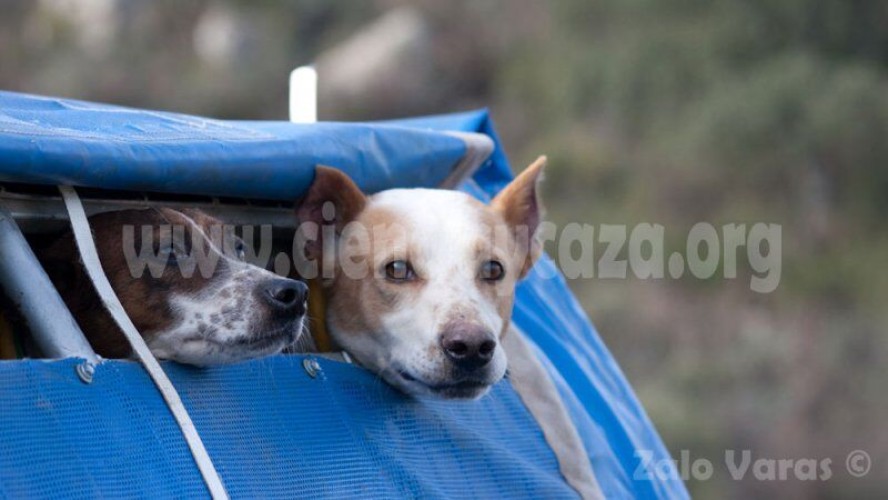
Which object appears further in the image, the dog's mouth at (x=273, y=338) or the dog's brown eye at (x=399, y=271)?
the dog's brown eye at (x=399, y=271)

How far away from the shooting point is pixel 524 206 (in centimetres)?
357

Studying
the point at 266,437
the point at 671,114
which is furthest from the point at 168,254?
the point at 671,114

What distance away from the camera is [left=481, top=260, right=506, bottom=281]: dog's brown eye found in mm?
3299

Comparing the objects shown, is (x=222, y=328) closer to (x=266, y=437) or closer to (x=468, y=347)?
(x=266, y=437)

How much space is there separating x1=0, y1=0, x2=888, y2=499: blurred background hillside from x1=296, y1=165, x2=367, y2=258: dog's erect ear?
23.5 feet

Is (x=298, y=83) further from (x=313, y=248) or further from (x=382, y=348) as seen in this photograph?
(x=382, y=348)

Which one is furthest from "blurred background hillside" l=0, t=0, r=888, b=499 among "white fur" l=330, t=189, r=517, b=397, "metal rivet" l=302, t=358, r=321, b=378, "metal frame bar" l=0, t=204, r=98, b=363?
"metal frame bar" l=0, t=204, r=98, b=363

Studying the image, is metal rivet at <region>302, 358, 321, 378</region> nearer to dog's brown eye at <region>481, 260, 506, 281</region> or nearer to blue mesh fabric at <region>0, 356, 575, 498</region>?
blue mesh fabric at <region>0, 356, 575, 498</region>

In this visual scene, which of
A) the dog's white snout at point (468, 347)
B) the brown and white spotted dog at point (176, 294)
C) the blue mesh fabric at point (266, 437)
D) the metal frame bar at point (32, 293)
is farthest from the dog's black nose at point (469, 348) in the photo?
the metal frame bar at point (32, 293)

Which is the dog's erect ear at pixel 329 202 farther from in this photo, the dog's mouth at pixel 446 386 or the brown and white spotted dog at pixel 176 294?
the dog's mouth at pixel 446 386

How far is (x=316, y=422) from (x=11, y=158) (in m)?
0.77

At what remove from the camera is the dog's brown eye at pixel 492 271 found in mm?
3299

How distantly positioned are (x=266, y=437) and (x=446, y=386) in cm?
59

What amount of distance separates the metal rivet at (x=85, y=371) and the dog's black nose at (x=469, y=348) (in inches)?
36.8
